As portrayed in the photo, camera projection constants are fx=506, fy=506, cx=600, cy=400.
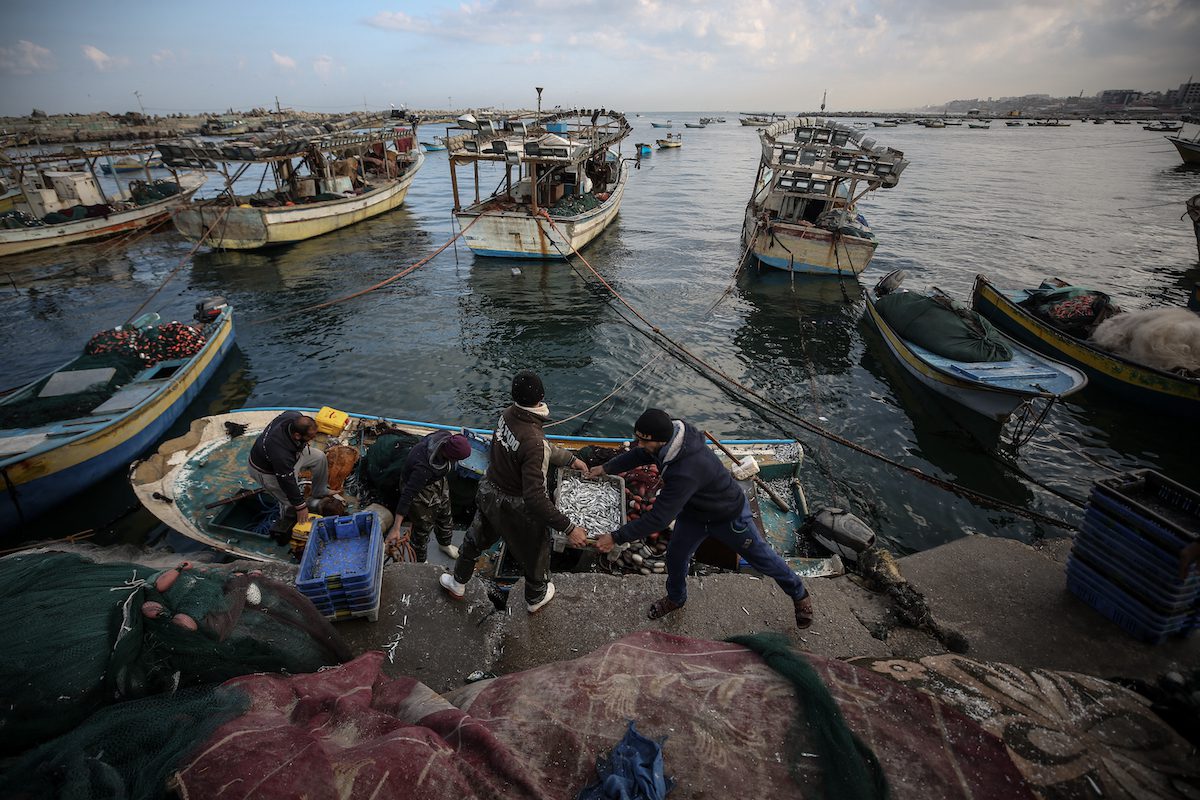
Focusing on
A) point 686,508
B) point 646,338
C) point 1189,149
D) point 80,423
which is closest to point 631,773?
point 686,508

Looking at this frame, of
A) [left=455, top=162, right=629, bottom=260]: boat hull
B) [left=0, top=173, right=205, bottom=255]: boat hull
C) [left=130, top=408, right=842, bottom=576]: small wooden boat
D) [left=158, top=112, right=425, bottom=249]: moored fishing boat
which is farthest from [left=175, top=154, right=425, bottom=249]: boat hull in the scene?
[left=130, top=408, right=842, bottom=576]: small wooden boat

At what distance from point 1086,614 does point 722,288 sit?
51.0 ft

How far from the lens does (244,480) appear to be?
271 inches

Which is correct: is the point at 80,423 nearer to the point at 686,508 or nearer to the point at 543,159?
the point at 686,508

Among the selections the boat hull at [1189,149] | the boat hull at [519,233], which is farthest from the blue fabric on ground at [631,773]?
the boat hull at [1189,149]

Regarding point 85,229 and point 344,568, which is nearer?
point 344,568

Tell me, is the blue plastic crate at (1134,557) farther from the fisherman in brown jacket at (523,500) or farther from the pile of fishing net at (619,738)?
the fisherman in brown jacket at (523,500)

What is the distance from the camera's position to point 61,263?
773 inches

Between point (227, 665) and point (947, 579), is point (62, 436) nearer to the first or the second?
Answer: point (227, 665)

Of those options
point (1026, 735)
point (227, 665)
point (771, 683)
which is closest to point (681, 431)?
point (771, 683)

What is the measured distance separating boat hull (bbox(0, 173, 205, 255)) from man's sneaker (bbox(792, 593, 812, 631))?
87.8ft

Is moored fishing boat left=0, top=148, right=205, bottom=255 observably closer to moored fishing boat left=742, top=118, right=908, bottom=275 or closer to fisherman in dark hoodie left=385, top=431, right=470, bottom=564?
fisherman in dark hoodie left=385, top=431, right=470, bottom=564

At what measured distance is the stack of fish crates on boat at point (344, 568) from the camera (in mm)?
3775

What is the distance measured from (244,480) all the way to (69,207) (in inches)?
1020
